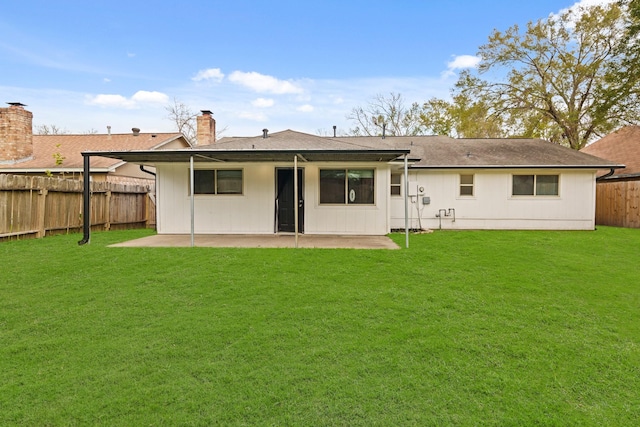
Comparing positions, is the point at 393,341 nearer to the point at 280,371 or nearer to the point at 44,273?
the point at 280,371

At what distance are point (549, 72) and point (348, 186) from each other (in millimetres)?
16466

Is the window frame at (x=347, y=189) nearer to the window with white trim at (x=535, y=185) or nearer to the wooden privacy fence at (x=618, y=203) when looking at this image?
the window with white trim at (x=535, y=185)

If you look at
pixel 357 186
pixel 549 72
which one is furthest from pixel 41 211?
pixel 549 72

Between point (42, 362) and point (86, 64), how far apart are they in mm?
20112

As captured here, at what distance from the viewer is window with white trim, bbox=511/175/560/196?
39.9ft

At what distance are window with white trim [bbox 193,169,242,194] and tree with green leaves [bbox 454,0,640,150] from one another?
613 inches

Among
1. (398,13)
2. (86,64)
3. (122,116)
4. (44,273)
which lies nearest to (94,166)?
(86,64)

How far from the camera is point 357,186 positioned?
34.7 ft

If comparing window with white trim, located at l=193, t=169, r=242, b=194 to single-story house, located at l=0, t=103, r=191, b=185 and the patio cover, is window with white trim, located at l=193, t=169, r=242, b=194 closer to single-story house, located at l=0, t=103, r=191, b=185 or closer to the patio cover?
the patio cover

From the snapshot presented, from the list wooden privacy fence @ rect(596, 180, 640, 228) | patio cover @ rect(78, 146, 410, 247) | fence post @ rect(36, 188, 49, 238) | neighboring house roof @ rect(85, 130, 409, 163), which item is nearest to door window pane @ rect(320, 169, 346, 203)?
patio cover @ rect(78, 146, 410, 247)

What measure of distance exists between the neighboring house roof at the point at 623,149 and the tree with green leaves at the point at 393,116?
11.9 metres

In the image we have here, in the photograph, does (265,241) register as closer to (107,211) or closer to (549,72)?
(107,211)

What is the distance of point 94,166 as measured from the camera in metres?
13.7

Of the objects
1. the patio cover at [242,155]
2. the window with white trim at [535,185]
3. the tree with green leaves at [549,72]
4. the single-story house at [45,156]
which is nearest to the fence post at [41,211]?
the patio cover at [242,155]
